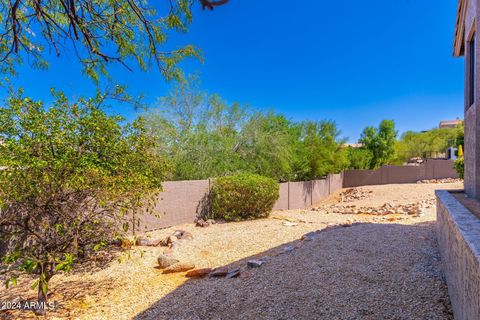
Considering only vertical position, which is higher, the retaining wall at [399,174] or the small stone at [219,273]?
the retaining wall at [399,174]

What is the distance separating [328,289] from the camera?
313cm

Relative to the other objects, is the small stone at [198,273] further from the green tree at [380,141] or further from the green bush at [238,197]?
the green tree at [380,141]

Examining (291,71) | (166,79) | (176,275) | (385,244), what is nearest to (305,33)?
(291,71)

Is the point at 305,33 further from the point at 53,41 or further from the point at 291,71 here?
the point at 53,41

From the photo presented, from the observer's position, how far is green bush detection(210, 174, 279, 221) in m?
8.81

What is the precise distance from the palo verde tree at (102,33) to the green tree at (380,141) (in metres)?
20.2

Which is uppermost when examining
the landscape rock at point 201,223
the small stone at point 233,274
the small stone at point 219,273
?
the small stone at point 233,274

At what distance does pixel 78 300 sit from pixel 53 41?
144 inches

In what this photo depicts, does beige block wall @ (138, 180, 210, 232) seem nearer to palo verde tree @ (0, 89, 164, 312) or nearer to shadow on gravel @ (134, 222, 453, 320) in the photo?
palo verde tree @ (0, 89, 164, 312)

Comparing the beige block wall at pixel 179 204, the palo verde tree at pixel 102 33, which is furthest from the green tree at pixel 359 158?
the palo verde tree at pixel 102 33

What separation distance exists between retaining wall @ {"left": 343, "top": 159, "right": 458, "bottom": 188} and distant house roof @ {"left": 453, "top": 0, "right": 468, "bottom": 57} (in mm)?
13431

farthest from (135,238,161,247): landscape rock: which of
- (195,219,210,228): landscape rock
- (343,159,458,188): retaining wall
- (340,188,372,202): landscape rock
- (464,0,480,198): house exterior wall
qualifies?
(343,159,458,188): retaining wall

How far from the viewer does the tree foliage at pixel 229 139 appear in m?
9.48

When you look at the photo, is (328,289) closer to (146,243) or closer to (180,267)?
(180,267)
